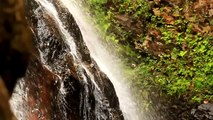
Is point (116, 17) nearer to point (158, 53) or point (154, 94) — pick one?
point (158, 53)

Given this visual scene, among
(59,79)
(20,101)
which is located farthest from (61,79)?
(20,101)

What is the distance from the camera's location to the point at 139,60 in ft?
35.9

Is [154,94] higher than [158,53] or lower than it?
lower

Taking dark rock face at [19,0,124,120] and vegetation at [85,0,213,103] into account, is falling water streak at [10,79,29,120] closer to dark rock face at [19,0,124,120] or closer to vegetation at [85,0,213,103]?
dark rock face at [19,0,124,120]

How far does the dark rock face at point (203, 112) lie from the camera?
9.38 m

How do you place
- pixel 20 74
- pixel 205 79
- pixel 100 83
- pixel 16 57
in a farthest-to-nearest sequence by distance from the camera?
pixel 205 79, pixel 100 83, pixel 20 74, pixel 16 57

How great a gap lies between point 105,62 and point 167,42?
190 centimetres

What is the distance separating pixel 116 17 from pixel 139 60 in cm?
151

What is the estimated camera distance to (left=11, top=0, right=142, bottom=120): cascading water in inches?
219

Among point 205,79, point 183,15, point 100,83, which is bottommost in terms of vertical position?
point 205,79

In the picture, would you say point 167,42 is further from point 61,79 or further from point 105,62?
point 61,79

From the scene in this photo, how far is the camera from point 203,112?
31.2 feet

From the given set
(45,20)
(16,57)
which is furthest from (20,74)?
(45,20)

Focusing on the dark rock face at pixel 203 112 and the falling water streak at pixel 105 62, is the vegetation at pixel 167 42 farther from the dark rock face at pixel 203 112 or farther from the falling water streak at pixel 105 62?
the falling water streak at pixel 105 62
